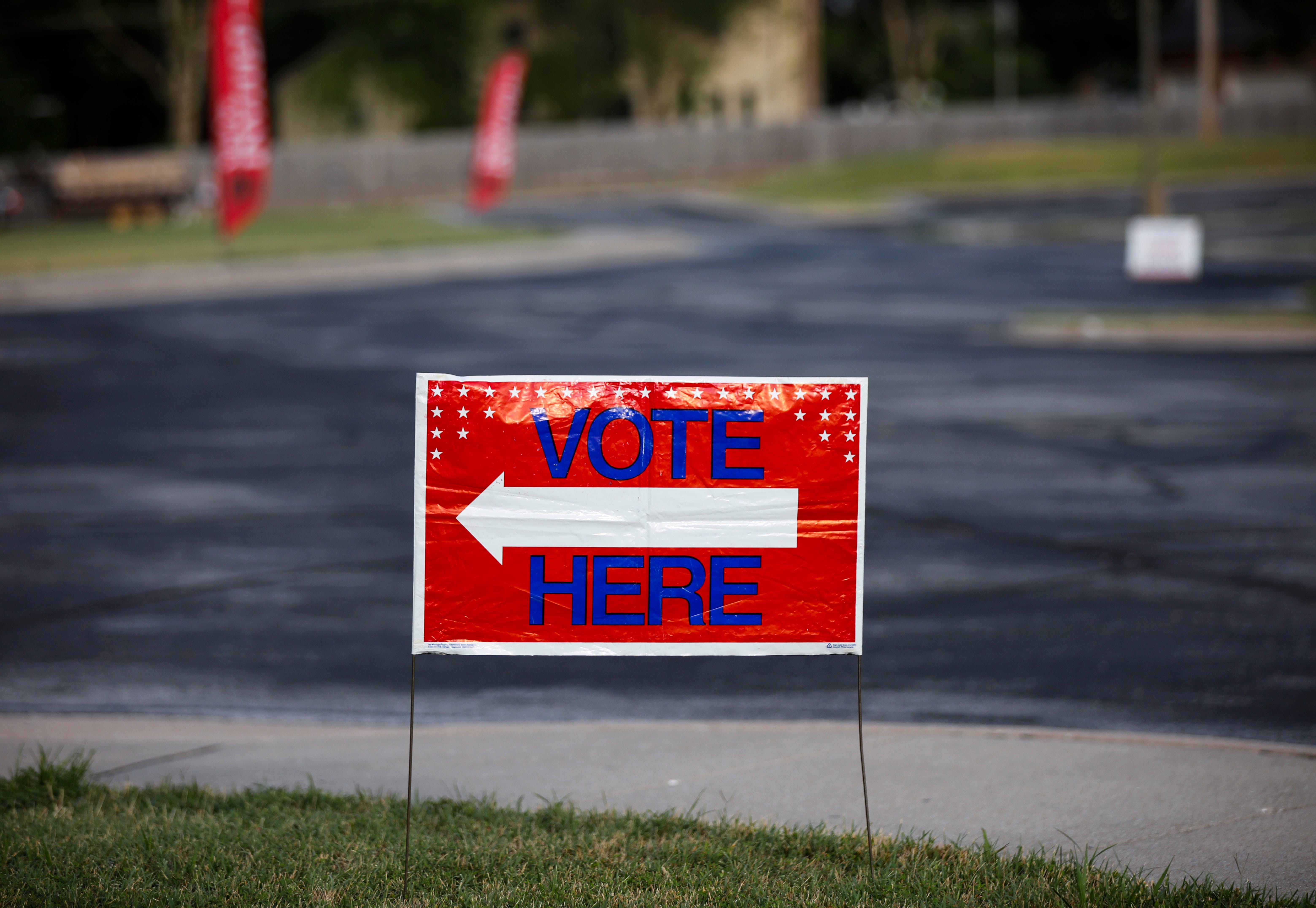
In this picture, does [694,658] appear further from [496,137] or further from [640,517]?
[496,137]

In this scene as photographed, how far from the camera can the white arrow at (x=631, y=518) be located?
473 cm

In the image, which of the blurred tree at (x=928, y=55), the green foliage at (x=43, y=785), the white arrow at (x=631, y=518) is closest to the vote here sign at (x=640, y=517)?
the white arrow at (x=631, y=518)

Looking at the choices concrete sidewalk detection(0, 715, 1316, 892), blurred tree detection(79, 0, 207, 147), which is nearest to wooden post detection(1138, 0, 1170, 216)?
concrete sidewalk detection(0, 715, 1316, 892)

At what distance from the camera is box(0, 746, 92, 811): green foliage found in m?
5.49

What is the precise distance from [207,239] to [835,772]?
3400 centimetres

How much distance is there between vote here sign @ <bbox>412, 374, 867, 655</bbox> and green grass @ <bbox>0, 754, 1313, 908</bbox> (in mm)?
676

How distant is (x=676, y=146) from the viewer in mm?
62094

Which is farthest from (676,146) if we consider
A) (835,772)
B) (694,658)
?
(835,772)

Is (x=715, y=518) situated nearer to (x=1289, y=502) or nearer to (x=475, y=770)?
(x=475, y=770)

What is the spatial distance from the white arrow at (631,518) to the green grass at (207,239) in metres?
26.4

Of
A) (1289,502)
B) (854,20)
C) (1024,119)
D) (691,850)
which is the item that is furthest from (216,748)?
(854,20)

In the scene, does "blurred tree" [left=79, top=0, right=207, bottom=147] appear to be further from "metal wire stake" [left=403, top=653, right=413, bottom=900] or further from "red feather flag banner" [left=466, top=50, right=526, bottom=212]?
"metal wire stake" [left=403, top=653, right=413, bottom=900]

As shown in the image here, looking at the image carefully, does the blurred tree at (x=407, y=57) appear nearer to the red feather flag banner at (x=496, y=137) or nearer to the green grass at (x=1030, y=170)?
the red feather flag banner at (x=496, y=137)

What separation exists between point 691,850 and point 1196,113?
229ft
